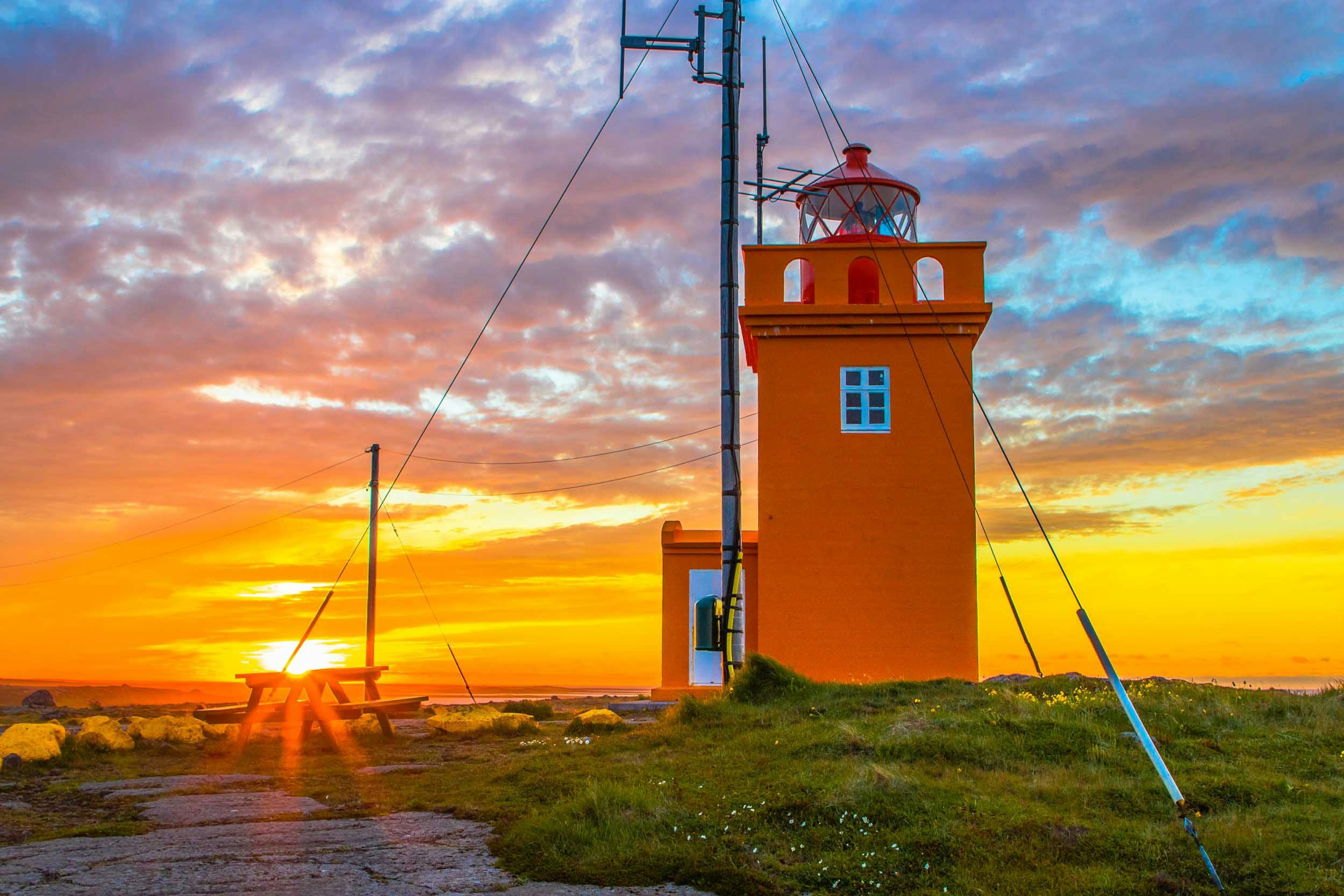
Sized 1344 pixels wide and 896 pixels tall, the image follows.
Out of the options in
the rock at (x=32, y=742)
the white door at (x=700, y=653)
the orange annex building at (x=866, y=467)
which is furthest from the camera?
the white door at (x=700, y=653)

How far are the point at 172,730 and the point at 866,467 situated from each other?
35.4 feet

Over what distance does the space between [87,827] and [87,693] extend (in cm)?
2624

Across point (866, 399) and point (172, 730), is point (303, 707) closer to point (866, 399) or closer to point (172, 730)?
point (172, 730)

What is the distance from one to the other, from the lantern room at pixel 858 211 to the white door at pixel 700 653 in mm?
5414

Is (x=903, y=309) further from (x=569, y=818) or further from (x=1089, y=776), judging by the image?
(x=569, y=818)

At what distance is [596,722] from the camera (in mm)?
12562

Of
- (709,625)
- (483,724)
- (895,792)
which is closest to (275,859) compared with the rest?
(895,792)

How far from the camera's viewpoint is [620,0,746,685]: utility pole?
43.8 feet

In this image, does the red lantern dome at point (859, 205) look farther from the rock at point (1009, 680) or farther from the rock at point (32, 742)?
the rock at point (32, 742)

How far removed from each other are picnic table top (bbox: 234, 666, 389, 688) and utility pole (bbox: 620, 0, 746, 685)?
188 inches

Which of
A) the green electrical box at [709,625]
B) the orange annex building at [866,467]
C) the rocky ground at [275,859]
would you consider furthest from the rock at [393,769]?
the orange annex building at [866,467]

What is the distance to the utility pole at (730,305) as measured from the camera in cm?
1334

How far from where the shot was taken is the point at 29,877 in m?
6.14

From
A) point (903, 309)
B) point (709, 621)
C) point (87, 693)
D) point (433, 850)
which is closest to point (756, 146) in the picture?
point (903, 309)
